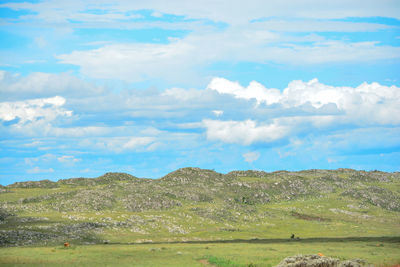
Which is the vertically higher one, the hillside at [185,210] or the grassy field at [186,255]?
the hillside at [185,210]

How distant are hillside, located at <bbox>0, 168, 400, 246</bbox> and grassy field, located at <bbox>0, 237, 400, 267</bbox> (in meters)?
21.5

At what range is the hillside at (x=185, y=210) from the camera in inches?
4492

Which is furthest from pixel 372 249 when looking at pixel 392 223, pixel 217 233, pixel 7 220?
pixel 7 220

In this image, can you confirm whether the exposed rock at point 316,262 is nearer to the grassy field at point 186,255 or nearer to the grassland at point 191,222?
the grassy field at point 186,255

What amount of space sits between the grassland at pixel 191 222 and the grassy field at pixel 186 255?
0.51 ft

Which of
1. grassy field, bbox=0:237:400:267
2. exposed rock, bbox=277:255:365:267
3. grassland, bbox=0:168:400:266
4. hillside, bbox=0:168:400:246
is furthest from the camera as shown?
hillside, bbox=0:168:400:246

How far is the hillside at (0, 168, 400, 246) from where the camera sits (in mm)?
114106

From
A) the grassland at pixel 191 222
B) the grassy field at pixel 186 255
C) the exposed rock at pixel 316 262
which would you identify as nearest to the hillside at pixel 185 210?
the grassland at pixel 191 222

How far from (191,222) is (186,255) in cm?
5785

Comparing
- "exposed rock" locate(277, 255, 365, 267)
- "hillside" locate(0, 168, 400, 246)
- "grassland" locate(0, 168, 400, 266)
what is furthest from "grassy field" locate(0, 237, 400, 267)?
"hillside" locate(0, 168, 400, 246)

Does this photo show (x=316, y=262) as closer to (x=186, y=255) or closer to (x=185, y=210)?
(x=186, y=255)

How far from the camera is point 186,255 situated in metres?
75.9

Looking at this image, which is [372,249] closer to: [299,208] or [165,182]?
[299,208]

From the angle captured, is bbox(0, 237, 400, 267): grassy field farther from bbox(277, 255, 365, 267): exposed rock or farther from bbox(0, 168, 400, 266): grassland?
bbox(277, 255, 365, 267): exposed rock
